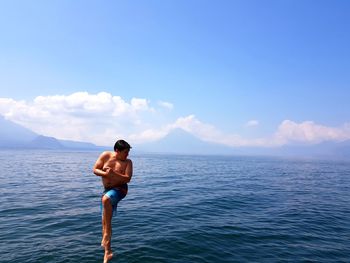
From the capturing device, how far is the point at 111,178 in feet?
27.0

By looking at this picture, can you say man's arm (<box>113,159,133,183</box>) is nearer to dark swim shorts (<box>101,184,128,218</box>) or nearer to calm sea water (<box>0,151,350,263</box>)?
dark swim shorts (<box>101,184,128,218</box>)

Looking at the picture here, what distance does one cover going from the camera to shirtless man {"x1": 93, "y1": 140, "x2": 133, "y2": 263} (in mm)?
8062

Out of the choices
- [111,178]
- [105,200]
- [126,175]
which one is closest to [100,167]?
[111,178]

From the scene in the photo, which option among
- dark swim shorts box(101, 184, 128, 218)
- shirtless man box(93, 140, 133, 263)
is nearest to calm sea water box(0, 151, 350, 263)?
shirtless man box(93, 140, 133, 263)

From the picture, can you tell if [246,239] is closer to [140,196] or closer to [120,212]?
[120,212]

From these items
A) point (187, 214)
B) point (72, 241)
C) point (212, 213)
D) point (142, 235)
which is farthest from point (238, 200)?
point (72, 241)

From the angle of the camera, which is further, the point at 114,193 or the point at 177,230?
Result: the point at 177,230

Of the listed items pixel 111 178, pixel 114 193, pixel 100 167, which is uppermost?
pixel 100 167

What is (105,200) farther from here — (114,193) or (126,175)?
(126,175)

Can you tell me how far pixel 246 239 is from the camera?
14281mm

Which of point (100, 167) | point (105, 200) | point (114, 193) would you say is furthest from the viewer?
point (100, 167)

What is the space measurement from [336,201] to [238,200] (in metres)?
11.6

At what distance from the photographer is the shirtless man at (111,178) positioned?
8.06 m

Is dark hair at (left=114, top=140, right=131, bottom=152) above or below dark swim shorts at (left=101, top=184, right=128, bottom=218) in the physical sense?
above
